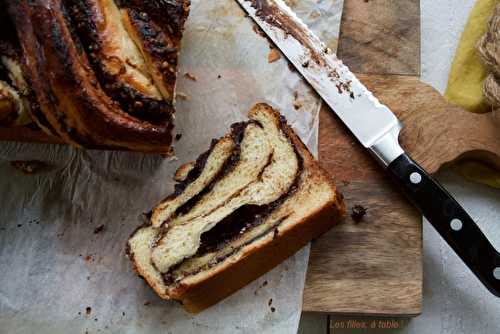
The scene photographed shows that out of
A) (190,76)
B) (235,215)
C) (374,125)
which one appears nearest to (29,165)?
(190,76)

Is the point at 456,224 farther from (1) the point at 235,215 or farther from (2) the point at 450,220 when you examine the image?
(1) the point at 235,215

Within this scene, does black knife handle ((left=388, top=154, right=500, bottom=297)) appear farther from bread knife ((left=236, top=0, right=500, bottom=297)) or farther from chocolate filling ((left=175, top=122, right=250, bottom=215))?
chocolate filling ((left=175, top=122, right=250, bottom=215))

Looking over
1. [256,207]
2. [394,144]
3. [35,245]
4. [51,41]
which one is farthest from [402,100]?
[35,245]

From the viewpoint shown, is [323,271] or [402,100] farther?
[402,100]

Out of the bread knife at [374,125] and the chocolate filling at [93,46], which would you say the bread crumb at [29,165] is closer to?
the chocolate filling at [93,46]

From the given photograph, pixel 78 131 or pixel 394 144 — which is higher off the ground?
Answer: pixel 78 131

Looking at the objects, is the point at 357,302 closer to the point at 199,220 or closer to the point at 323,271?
the point at 323,271
